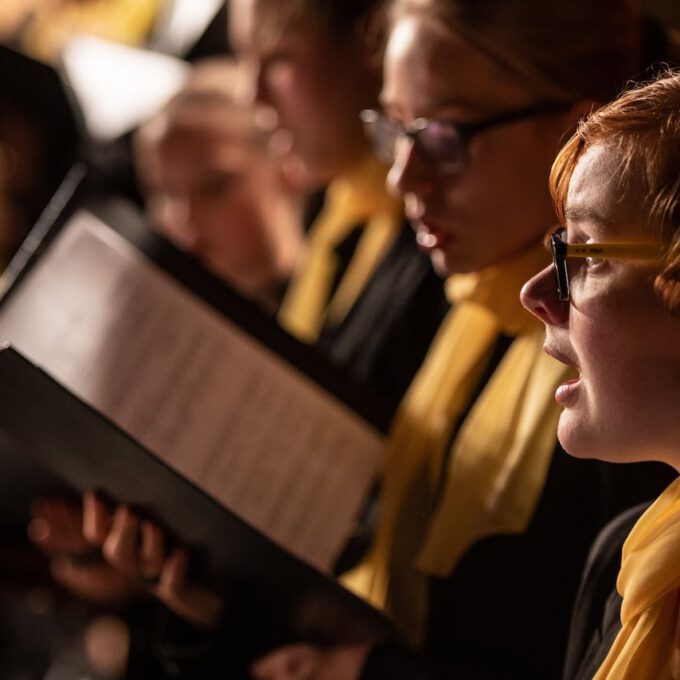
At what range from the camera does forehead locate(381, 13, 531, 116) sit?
1028mm

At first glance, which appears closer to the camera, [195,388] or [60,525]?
[195,388]

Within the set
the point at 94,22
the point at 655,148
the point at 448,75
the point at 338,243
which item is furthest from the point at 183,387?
the point at 94,22

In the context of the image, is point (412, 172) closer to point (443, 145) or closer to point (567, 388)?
point (443, 145)

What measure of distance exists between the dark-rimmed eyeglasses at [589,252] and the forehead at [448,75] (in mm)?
364

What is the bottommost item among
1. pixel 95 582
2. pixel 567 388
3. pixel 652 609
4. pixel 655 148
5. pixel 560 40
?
pixel 95 582

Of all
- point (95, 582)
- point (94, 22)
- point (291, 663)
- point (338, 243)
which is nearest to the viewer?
point (291, 663)

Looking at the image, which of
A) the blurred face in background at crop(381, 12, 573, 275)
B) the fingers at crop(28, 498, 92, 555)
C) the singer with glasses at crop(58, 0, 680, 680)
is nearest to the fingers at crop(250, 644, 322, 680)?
the singer with glasses at crop(58, 0, 680, 680)

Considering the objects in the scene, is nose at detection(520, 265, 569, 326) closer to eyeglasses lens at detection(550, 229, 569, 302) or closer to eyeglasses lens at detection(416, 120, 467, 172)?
eyeglasses lens at detection(550, 229, 569, 302)

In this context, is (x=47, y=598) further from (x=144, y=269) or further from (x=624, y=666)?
(x=624, y=666)

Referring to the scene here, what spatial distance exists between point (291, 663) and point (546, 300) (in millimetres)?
584

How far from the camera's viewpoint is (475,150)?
1.05m

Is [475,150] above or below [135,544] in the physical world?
above

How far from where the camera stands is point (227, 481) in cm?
111

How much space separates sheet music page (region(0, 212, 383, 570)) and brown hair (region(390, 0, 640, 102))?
434 millimetres
